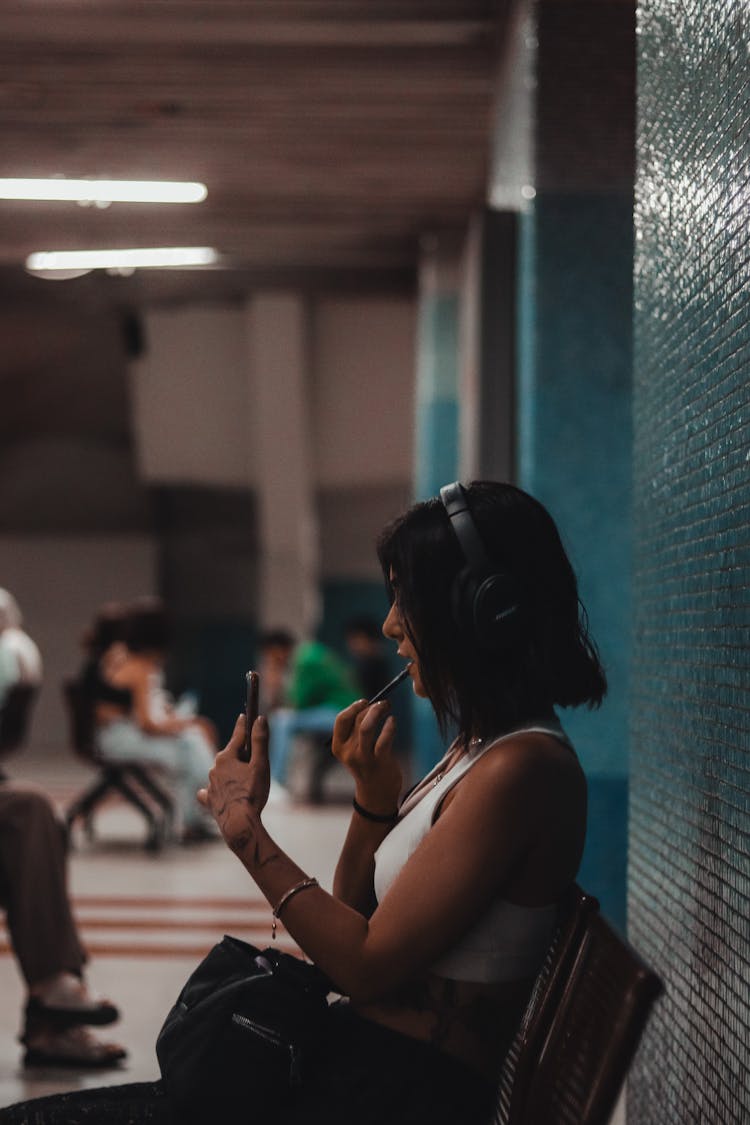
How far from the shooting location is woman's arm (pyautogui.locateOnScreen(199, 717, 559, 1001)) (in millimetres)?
1399

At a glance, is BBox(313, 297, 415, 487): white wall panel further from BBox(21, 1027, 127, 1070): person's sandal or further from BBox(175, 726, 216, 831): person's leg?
BBox(21, 1027, 127, 1070): person's sandal

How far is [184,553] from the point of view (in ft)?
55.7

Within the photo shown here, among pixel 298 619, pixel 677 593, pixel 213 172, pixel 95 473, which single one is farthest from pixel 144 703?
pixel 95 473

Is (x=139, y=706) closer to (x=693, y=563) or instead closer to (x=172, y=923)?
(x=172, y=923)

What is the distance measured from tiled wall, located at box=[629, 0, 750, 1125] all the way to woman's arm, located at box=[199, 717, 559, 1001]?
0.32 m

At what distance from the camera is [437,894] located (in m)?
1.40

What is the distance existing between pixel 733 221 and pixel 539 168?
2.60m

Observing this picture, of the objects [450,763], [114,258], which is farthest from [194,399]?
[450,763]

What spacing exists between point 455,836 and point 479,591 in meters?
0.25

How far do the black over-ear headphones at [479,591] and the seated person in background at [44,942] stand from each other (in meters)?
2.39

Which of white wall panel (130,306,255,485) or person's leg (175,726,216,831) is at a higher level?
white wall panel (130,306,255,485)

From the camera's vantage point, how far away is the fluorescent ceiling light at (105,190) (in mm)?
7594

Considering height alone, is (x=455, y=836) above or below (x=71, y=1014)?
above

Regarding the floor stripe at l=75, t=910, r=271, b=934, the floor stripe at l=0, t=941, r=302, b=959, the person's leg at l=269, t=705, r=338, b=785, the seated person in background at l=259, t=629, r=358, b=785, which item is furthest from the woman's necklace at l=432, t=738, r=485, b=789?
the seated person in background at l=259, t=629, r=358, b=785
